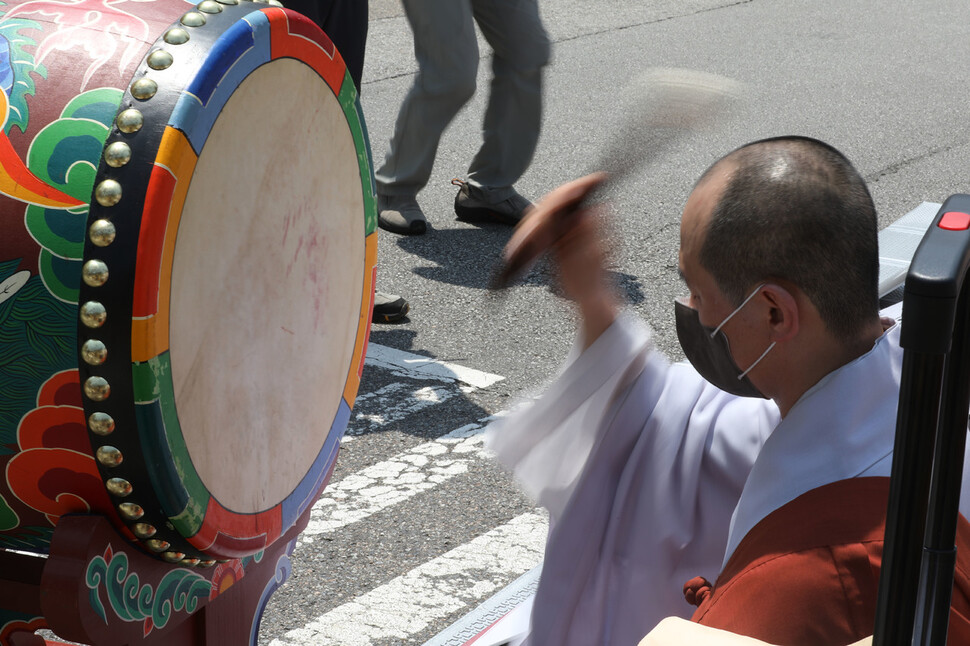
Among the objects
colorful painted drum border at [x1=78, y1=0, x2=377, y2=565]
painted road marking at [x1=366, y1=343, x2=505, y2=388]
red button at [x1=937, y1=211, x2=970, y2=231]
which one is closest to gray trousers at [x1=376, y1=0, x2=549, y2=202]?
painted road marking at [x1=366, y1=343, x2=505, y2=388]

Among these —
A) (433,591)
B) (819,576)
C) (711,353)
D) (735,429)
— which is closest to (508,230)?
(433,591)

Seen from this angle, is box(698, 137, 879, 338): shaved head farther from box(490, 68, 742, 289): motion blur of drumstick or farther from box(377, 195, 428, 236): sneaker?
box(377, 195, 428, 236): sneaker

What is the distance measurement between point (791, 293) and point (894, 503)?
21.7 inches

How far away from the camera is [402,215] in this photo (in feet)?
14.2

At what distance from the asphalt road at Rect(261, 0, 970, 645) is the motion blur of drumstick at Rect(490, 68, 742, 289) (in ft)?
0.32

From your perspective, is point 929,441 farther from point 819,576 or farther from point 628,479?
point 628,479

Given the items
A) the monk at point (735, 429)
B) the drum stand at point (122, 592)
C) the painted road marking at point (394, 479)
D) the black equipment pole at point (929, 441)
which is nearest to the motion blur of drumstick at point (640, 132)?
the monk at point (735, 429)

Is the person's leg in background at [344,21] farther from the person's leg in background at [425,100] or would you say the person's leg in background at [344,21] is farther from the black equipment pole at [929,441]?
the black equipment pole at [929,441]

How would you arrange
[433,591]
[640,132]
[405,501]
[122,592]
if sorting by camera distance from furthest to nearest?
[405,501], [433,591], [640,132], [122,592]

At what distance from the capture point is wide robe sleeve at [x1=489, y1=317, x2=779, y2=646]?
5.21ft

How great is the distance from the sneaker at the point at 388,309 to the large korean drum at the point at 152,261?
A: 1938 mm

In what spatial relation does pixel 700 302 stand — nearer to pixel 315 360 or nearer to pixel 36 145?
pixel 315 360

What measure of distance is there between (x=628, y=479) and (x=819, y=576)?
1.61ft

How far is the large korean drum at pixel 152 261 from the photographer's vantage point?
4.15 feet
